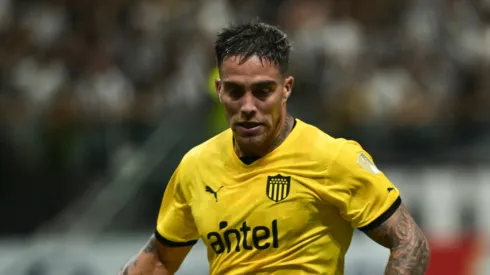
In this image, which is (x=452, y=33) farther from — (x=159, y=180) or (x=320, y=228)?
(x=320, y=228)

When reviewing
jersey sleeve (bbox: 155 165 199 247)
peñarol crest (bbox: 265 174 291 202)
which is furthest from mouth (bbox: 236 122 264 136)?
jersey sleeve (bbox: 155 165 199 247)

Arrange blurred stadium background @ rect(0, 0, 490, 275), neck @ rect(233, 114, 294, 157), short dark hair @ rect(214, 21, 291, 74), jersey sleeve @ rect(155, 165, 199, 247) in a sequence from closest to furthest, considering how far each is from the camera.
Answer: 1. short dark hair @ rect(214, 21, 291, 74)
2. neck @ rect(233, 114, 294, 157)
3. jersey sleeve @ rect(155, 165, 199, 247)
4. blurred stadium background @ rect(0, 0, 490, 275)

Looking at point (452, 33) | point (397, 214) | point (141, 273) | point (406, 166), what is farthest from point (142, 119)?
point (397, 214)

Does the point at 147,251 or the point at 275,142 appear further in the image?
the point at 147,251

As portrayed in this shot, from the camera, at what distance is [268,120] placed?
16.1 ft

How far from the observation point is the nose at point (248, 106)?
4832 mm

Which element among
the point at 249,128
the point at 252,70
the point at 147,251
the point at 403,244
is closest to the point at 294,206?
the point at 249,128

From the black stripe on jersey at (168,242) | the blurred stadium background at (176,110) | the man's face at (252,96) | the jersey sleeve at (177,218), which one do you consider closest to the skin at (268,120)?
the man's face at (252,96)

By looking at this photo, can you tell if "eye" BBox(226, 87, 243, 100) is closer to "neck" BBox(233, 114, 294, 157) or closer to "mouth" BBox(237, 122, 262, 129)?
"mouth" BBox(237, 122, 262, 129)

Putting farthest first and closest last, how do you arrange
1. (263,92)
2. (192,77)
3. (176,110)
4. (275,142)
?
(192,77)
(176,110)
(275,142)
(263,92)

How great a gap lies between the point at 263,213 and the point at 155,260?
783 millimetres

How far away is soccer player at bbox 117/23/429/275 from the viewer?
15.8ft

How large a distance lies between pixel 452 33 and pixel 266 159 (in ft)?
26.5

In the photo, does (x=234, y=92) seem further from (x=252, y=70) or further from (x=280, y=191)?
(x=280, y=191)
